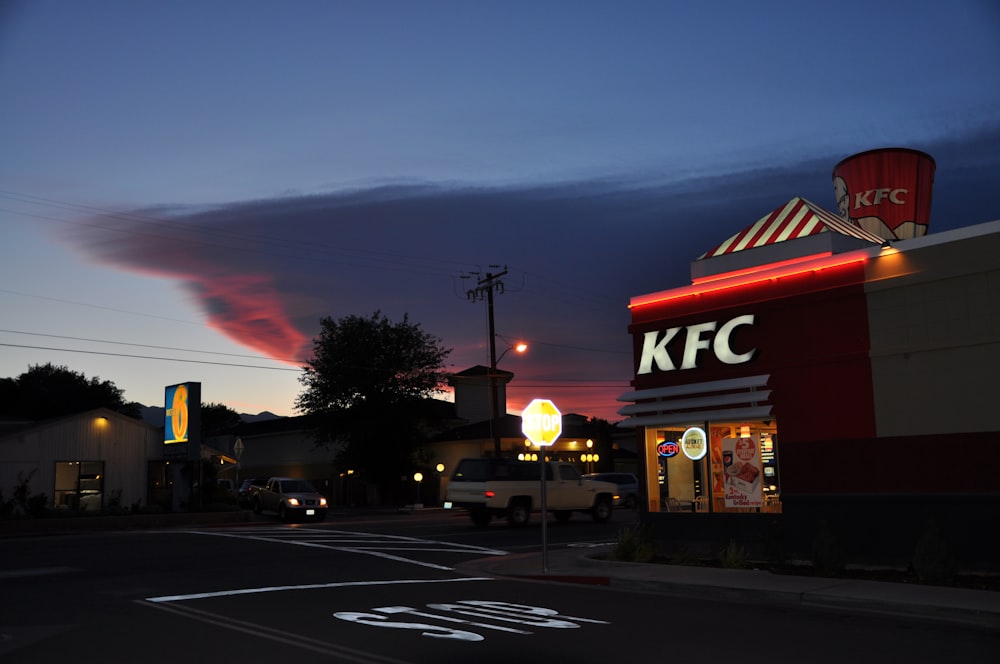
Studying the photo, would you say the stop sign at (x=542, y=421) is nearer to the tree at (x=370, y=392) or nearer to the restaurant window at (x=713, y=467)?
A: the restaurant window at (x=713, y=467)

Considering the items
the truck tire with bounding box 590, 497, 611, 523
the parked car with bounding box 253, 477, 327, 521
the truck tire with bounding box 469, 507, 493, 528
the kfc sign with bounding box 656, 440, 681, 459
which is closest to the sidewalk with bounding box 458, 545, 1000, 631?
the kfc sign with bounding box 656, 440, 681, 459

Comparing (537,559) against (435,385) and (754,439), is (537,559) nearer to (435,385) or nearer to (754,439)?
(754,439)

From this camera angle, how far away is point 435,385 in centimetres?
5612

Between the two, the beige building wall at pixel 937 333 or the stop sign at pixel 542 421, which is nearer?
the beige building wall at pixel 937 333

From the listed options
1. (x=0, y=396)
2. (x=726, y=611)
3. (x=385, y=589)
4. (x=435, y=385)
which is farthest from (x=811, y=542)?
(x=0, y=396)

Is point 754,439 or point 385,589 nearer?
point 385,589

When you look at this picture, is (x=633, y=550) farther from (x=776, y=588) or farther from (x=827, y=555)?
(x=776, y=588)

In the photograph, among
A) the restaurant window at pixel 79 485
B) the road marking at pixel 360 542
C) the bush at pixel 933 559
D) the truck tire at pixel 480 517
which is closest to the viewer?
the bush at pixel 933 559

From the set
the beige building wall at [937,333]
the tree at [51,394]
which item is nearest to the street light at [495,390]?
the beige building wall at [937,333]

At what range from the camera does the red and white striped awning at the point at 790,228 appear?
1800 centimetres

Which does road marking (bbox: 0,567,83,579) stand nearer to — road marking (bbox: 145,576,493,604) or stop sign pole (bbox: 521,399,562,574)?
road marking (bbox: 145,576,493,604)

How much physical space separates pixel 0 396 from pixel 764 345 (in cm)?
8945

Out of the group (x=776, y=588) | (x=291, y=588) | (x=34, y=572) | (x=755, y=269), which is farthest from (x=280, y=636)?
(x=755, y=269)

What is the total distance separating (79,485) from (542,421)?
30.0 meters
